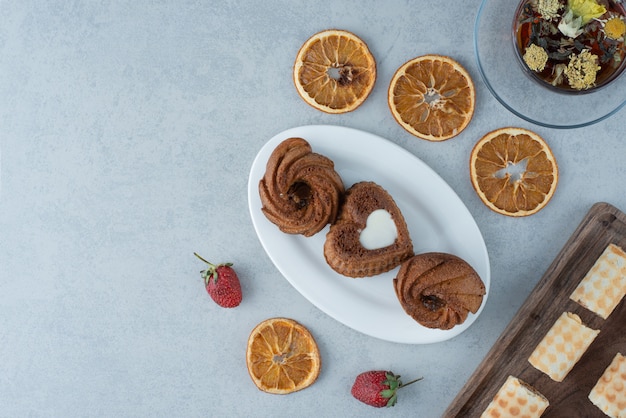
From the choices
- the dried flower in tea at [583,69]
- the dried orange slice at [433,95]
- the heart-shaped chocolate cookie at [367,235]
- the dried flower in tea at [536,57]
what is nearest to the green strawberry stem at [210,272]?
the heart-shaped chocolate cookie at [367,235]

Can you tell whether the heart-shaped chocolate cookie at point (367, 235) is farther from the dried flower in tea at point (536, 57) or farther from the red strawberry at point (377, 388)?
the dried flower in tea at point (536, 57)

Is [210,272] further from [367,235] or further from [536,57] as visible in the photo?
[536,57]

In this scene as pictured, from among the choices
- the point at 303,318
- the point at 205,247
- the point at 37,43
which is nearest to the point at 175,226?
the point at 205,247

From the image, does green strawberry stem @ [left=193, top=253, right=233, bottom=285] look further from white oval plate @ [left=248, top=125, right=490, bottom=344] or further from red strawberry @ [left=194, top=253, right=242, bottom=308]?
white oval plate @ [left=248, top=125, right=490, bottom=344]

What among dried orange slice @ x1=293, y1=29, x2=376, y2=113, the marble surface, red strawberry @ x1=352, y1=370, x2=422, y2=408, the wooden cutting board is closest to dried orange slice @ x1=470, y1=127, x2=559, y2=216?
the marble surface

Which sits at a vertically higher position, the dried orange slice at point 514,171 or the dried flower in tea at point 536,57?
the dried flower in tea at point 536,57
